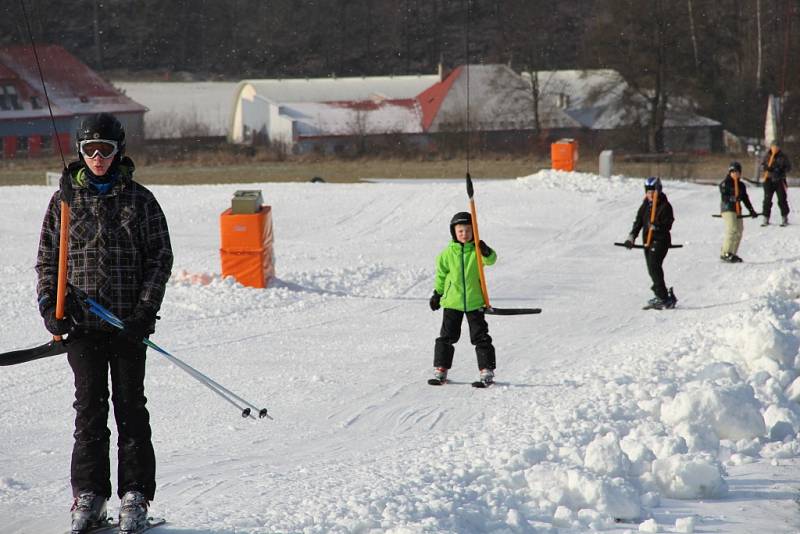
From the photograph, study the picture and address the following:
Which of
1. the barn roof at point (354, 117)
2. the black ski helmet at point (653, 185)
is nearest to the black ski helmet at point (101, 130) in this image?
the black ski helmet at point (653, 185)

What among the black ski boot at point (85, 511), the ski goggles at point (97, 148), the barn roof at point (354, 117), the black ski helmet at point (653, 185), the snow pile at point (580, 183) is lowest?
the black ski boot at point (85, 511)

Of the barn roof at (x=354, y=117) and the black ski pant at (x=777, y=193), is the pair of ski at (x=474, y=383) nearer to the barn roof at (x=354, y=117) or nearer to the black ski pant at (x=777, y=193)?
the black ski pant at (x=777, y=193)

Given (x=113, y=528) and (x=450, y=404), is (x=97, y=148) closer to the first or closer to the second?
(x=113, y=528)

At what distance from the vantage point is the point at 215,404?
8.71m

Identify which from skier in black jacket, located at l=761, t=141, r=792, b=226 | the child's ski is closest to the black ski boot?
the child's ski

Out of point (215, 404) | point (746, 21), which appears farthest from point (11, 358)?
point (746, 21)

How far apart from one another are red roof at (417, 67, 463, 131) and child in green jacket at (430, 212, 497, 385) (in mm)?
51039

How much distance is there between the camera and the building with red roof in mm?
57188

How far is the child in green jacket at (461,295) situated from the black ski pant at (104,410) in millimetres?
4218

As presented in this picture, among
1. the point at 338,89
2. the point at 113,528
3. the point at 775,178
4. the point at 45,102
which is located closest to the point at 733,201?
the point at 775,178

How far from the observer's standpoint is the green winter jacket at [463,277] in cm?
929

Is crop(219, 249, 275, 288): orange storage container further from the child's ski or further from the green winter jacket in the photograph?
the child's ski

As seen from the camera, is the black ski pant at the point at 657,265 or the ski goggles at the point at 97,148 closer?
the ski goggles at the point at 97,148

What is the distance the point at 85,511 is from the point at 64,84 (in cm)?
5952
